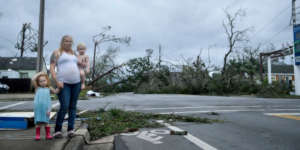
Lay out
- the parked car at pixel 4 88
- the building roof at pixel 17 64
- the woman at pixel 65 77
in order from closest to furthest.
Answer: the woman at pixel 65 77 < the parked car at pixel 4 88 < the building roof at pixel 17 64

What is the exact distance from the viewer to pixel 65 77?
3.93 metres

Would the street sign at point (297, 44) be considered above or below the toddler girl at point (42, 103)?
above

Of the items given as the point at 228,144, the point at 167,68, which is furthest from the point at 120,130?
the point at 167,68

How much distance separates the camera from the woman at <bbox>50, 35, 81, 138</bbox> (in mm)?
3924

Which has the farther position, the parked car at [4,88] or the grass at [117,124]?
the parked car at [4,88]

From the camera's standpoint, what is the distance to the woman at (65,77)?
3924 millimetres

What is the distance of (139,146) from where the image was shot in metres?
3.84

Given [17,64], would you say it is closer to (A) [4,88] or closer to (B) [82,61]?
(A) [4,88]

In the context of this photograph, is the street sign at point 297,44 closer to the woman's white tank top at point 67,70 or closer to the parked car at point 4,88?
the woman's white tank top at point 67,70

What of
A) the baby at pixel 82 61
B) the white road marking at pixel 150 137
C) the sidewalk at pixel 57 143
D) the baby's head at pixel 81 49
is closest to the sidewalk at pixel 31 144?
the sidewalk at pixel 57 143

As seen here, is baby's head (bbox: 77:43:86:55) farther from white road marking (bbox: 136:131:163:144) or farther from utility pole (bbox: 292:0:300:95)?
utility pole (bbox: 292:0:300:95)

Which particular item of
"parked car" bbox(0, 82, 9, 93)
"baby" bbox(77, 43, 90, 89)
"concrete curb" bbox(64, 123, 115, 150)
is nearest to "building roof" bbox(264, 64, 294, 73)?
"parked car" bbox(0, 82, 9, 93)

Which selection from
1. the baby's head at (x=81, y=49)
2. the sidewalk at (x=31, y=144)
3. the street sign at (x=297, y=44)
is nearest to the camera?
the sidewalk at (x=31, y=144)

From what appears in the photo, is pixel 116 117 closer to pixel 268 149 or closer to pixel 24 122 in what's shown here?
pixel 24 122
